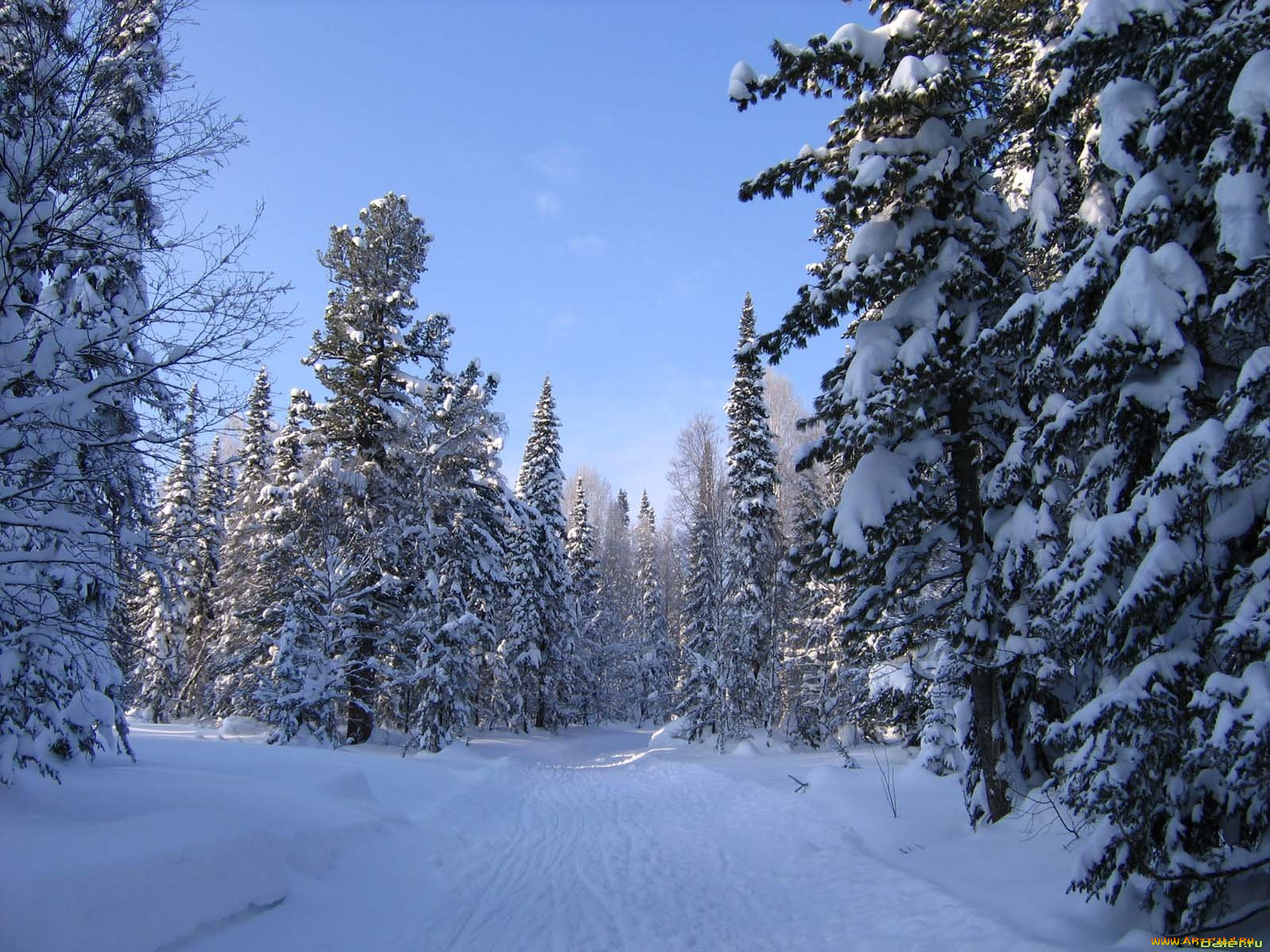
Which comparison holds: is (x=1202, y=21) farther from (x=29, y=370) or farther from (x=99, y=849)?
(x=99, y=849)

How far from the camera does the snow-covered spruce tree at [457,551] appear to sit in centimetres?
2103

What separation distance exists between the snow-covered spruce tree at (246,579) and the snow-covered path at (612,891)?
1010 cm

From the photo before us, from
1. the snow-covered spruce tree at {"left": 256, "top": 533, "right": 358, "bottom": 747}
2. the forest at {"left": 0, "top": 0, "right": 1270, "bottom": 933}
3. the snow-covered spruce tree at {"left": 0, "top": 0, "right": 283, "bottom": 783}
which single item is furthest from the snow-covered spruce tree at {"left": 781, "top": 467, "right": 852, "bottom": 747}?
the snow-covered spruce tree at {"left": 0, "top": 0, "right": 283, "bottom": 783}

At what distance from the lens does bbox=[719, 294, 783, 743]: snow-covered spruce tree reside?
27047mm

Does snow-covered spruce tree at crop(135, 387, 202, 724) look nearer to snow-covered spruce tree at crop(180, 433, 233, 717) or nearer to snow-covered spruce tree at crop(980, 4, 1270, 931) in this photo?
snow-covered spruce tree at crop(180, 433, 233, 717)

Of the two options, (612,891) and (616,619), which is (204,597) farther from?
(612,891)

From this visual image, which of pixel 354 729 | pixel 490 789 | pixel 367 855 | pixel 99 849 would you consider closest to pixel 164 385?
pixel 99 849

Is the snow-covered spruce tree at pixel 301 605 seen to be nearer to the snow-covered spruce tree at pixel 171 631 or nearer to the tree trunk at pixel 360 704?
the tree trunk at pixel 360 704

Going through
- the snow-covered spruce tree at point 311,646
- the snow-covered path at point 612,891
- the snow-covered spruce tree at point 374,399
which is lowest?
the snow-covered path at point 612,891

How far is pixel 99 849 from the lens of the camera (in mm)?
4906

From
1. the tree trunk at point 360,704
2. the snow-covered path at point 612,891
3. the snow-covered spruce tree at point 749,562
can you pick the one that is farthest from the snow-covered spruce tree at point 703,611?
the snow-covered path at point 612,891

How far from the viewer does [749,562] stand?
2738 cm

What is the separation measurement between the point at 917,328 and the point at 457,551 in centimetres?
1764

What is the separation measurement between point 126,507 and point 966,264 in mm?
11082
